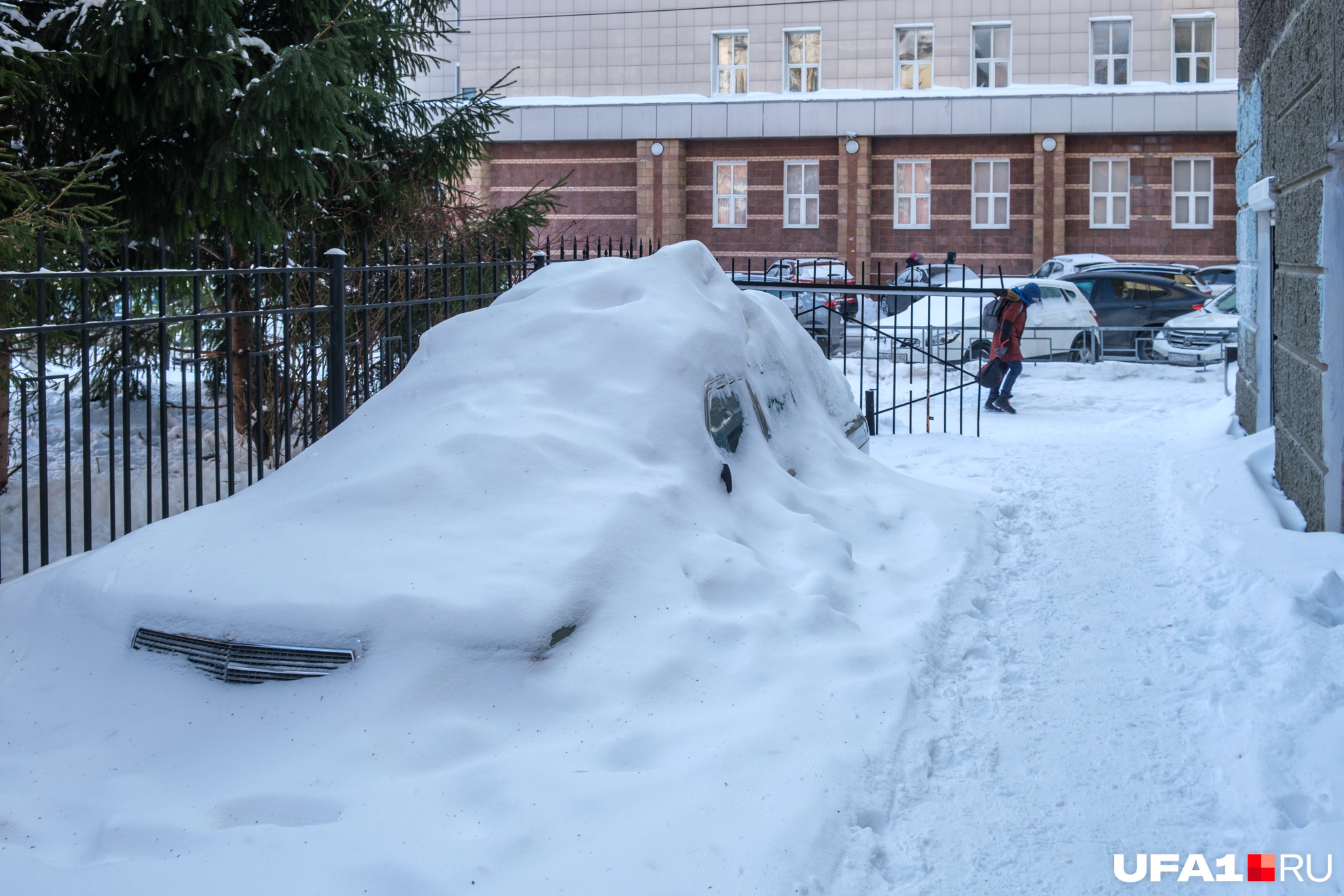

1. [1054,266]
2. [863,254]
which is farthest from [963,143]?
[1054,266]

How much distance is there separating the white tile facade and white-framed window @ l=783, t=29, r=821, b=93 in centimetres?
24

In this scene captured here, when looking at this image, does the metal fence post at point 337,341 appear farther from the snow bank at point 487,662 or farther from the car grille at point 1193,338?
the car grille at point 1193,338

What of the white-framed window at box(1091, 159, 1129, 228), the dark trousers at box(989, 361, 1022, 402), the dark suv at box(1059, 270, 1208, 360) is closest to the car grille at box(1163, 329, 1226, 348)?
the dark suv at box(1059, 270, 1208, 360)

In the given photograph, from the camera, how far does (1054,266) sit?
97.1ft

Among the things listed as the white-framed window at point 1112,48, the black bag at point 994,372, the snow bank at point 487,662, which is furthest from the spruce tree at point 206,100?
the white-framed window at point 1112,48

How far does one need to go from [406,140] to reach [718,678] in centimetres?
631

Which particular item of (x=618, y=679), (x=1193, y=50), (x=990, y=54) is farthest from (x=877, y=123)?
(x=618, y=679)

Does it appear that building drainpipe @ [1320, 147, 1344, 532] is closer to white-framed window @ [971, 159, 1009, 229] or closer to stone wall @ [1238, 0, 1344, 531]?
stone wall @ [1238, 0, 1344, 531]

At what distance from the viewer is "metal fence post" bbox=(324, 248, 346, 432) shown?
6367 mm

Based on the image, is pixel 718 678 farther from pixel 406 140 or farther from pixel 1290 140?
pixel 406 140

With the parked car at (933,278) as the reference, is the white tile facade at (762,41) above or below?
above

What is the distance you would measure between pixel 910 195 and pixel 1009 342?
23255 millimetres

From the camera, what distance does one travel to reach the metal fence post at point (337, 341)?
6.37 meters

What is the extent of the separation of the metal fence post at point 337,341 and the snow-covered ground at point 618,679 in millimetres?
761
